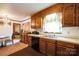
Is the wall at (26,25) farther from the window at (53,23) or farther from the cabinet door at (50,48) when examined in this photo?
the cabinet door at (50,48)

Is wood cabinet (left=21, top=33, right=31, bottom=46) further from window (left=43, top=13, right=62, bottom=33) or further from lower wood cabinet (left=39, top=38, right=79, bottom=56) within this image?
window (left=43, top=13, right=62, bottom=33)

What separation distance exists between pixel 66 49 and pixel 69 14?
636 mm

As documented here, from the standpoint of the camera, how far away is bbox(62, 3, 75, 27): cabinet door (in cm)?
201

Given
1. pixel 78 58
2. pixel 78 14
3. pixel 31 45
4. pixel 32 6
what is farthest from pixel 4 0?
pixel 78 58

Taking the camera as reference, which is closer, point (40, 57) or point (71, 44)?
point (71, 44)

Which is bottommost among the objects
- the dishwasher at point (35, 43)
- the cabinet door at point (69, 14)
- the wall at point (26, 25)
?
the dishwasher at point (35, 43)

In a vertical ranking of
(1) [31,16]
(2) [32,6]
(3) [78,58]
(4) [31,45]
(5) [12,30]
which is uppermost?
(2) [32,6]

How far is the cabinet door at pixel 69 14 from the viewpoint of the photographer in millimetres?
2012

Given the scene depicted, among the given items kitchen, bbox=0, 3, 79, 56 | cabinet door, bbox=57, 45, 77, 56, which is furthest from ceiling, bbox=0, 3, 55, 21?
cabinet door, bbox=57, 45, 77, 56

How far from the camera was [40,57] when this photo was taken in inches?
82.8

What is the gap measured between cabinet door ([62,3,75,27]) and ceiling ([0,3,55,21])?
1.01ft

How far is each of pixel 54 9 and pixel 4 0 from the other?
928mm

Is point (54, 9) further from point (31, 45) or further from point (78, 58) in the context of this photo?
point (78, 58)

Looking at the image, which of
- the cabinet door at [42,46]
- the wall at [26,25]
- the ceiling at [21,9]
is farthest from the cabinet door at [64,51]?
the ceiling at [21,9]
